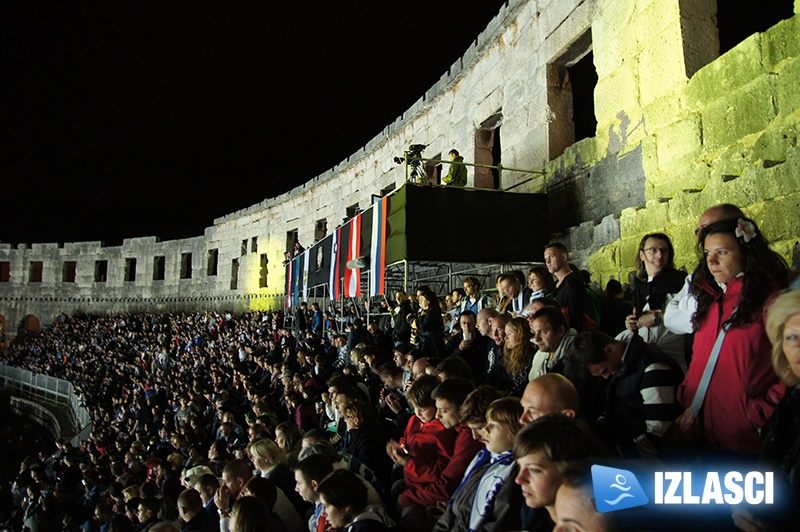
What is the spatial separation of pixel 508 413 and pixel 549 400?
24cm

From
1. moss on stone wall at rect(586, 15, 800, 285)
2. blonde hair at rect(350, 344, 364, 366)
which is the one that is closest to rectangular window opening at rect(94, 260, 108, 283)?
blonde hair at rect(350, 344, 364, 366)

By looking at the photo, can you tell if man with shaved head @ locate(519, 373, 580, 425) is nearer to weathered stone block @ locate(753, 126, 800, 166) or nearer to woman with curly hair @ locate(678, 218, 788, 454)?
woman with curly hair @ locate(678, 218, 788, 454)

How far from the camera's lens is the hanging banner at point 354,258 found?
31.7 feet

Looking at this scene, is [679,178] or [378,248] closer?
[679,178]

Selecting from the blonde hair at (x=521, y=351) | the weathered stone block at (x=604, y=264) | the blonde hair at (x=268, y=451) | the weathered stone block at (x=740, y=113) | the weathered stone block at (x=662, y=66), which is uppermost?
the weathered stone block at (x=662, y=66)

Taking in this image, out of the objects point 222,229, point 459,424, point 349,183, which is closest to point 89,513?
point 459,424

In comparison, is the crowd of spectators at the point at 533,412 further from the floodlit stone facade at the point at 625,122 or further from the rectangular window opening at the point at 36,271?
the rectangular window opening at the point at 36,271

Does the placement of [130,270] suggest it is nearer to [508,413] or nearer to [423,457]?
[423,457]

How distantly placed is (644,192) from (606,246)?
2.53ft

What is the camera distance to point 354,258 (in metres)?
9.80

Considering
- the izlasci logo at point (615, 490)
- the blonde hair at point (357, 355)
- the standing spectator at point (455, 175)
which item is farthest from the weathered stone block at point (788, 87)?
the blonde hair at point (357, 355)

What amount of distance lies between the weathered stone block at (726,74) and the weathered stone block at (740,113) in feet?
0.31

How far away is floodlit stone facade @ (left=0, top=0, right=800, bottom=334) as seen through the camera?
4551 millimetres

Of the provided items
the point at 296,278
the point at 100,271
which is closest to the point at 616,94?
the point at 296,278
